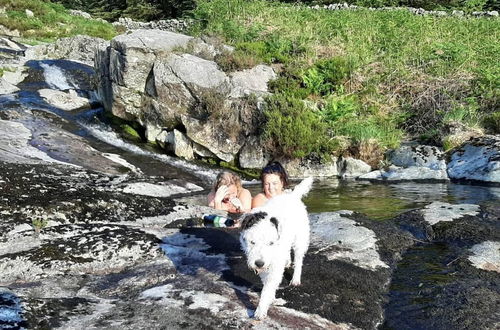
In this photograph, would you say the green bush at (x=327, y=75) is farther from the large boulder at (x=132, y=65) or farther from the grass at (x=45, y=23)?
the grass at (x=45, y=23)

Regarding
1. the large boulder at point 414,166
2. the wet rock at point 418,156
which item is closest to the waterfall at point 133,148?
the large boulder at point 414,166

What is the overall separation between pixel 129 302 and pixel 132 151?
12.5m

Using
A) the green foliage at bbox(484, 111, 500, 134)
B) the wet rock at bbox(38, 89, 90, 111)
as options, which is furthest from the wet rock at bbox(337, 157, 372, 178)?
the wet rock at bbox(38, 89, 90, 111)

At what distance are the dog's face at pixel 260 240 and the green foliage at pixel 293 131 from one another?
11.1 metres

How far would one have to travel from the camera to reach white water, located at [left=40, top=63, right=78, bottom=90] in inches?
931

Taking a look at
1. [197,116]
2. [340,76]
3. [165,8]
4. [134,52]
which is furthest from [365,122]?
[165,8]

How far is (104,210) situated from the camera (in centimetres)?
781

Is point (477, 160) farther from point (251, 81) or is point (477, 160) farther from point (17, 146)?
point (17, 146)

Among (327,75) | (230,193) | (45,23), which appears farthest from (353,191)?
(45,23)

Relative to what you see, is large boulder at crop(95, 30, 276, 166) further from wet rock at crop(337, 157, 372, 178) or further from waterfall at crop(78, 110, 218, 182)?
wet rock at crop(337, 157, 372, 178)

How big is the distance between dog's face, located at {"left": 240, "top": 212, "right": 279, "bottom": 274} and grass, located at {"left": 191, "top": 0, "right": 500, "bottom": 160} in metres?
11.2

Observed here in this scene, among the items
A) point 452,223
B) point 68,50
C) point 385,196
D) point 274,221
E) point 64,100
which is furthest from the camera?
point 68,50

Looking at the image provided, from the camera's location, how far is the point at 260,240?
421 centimetres

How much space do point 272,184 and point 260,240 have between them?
2.47 metres
